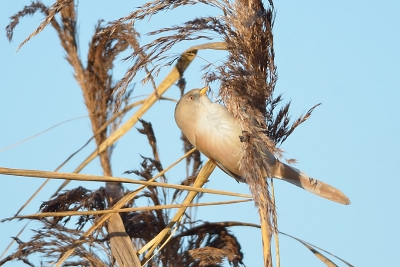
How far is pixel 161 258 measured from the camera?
398 centimetres

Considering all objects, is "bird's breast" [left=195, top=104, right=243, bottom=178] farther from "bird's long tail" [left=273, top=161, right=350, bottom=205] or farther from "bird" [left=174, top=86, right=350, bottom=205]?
"bird's long tail" [left=273, top=161, right=350, bottom=205]

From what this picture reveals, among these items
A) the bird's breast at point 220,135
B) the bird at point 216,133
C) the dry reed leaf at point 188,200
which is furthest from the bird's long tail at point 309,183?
the dry reed leaf at point 188,200

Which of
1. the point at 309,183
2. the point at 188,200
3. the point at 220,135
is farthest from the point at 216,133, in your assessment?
the point at 309,183

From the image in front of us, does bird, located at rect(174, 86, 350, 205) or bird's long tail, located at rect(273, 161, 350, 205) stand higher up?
bird, located at rect(174, 86, 350, 205)

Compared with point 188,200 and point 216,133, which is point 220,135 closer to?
point 216,133

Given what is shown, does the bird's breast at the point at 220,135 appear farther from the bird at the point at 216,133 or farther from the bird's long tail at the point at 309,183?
the bird's long tail at the point at 309,183

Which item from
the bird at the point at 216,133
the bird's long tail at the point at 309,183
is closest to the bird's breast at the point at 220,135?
the bird at the point at 216,133

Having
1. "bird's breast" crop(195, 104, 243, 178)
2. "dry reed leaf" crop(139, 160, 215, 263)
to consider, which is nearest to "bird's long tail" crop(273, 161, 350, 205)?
"bird's breast" crop(195, 104, 243, 178)

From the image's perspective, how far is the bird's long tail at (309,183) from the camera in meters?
3.13

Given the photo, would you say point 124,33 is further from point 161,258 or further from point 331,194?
point 331,194

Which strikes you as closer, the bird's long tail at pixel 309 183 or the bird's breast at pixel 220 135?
the bird's long tail at pixel 309 183

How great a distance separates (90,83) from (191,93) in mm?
1881

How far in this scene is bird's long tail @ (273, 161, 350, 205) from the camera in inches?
123

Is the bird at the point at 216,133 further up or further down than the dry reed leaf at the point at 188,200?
further up
